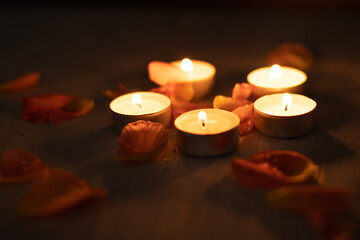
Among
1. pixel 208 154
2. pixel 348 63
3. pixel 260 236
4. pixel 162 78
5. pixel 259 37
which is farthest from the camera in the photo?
pixel 259 37

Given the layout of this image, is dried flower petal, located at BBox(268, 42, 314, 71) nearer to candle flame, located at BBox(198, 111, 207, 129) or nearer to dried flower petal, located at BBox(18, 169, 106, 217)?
candle flame, located at BBox(198, 111, 207, 129)

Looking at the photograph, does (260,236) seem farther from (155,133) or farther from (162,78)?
(162,78)

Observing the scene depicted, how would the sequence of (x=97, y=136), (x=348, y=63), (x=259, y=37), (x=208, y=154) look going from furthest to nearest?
1. (x=259, y=37)
2. (x=348, y=63)
3. (x=97, y=136)
4. (x=208, y=154)

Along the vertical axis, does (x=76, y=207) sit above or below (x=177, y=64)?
Answer: below

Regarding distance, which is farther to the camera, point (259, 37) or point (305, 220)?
point (259, 37)

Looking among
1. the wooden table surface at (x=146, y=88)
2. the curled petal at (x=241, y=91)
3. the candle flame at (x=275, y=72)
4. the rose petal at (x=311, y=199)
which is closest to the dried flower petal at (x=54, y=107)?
the wooden table surface at (x=146, y=88)

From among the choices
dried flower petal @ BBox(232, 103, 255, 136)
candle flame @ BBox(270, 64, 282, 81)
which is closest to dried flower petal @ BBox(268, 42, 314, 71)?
candle flame @ BBox(270, 64, 282, 81)

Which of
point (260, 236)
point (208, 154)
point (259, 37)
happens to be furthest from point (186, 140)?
point (259, 37)
